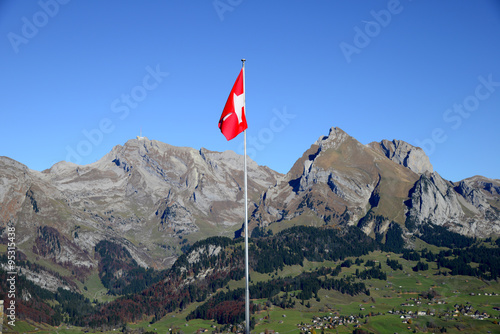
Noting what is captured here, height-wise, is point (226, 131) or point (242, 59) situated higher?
point (242, 59)

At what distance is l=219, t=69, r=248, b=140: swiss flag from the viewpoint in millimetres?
82062

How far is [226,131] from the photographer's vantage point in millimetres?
82375

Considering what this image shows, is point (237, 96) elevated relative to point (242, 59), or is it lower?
lower

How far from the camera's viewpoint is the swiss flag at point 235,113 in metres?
82.1

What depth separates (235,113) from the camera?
8250 centimetres

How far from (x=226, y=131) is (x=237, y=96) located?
5.95 m

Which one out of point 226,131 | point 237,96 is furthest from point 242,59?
point 226,131

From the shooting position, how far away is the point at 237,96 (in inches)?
3246

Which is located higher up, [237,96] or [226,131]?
[237,96]

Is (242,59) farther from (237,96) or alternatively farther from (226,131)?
(226,131)

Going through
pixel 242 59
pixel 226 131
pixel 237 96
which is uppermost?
pixel 242 59

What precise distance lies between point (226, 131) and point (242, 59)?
12.1 metres

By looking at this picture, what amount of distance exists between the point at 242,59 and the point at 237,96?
6.22 m
